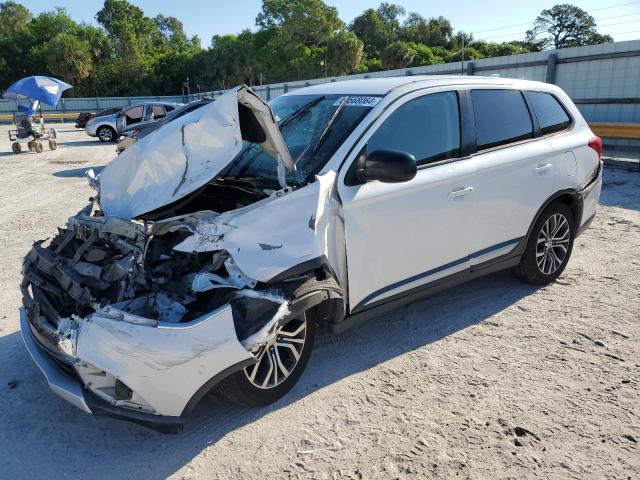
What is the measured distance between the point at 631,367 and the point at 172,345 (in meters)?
3.07

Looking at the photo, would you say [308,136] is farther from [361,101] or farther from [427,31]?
[427,31]

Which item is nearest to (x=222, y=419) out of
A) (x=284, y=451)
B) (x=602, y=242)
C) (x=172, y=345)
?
(x=284, y=451)

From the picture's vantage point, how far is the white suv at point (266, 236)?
103 inches

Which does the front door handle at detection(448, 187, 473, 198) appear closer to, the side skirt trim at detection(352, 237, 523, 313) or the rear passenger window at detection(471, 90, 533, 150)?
the rear passenger window at detection(471, 90, 533, 150)

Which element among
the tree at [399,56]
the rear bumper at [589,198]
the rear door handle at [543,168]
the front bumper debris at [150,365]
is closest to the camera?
the front bumper debris at [150,365]

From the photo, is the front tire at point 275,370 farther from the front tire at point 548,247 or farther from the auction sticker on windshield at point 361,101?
the front tire at point 548,247

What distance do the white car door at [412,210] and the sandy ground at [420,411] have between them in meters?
0.55

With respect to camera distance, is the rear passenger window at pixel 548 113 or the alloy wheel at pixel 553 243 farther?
the alloy wheel at pixel 553 243

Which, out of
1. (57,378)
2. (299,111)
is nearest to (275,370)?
(57,378)

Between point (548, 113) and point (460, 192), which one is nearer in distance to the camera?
point (460, 192)

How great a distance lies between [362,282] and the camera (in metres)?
3.36

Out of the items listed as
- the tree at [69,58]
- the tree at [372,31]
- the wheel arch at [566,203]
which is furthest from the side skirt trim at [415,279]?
the tree at [372,31]

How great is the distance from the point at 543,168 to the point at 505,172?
0.54 metres

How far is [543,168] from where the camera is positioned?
4438mm
